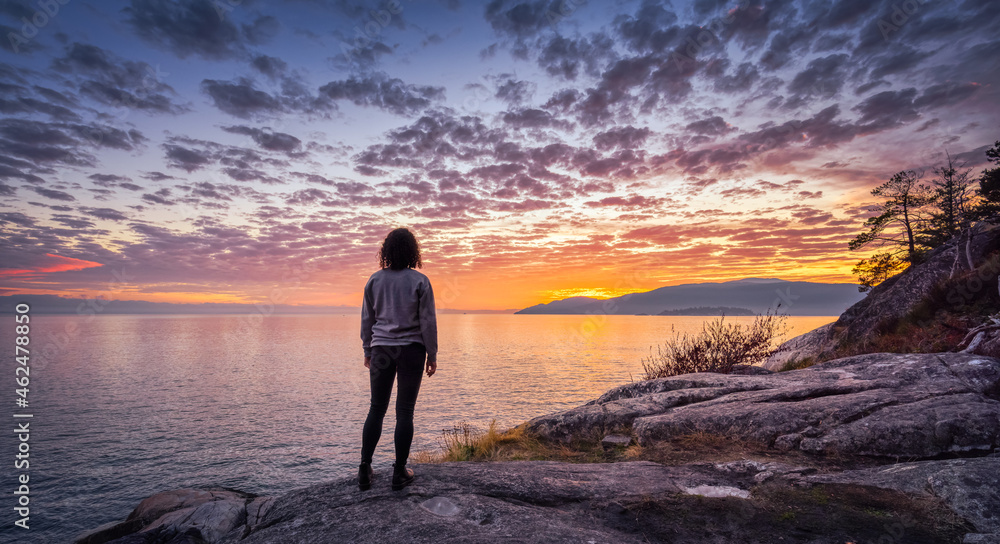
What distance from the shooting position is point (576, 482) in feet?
20.5

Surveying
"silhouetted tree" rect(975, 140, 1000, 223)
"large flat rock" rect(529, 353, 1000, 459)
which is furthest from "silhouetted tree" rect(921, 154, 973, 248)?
"large flat rock" rect(529, 353, 1000, 459)

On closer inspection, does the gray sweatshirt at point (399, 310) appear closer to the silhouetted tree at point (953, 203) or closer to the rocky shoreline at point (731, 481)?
the rocky shoreline at point (731, 481)

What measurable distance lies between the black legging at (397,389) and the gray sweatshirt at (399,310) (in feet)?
0.47

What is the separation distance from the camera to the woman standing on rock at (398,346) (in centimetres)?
574

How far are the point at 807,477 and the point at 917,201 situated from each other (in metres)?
22.4

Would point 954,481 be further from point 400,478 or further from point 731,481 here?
point 400,478

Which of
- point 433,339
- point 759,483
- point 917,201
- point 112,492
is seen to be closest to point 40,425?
point 112,492

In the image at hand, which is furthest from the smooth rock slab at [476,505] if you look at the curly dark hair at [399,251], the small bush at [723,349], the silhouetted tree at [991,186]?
the silhouetted tree at [991,186]

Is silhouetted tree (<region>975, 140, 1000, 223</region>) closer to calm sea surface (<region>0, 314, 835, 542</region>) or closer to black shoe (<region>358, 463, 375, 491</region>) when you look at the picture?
calm sea surface (<region>0, 314, 835, 542</region>)

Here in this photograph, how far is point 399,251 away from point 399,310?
0.92m

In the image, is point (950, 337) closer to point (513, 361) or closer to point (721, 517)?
point (721, 517)

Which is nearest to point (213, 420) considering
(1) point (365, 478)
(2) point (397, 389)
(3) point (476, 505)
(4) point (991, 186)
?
(1) point (365, 478)

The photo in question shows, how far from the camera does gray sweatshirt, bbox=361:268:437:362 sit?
19.1ft

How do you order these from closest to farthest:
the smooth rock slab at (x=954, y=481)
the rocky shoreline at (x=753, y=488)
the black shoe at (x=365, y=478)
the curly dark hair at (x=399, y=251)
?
the smooth rock slab at (x=954, y=481) → the rocky shoreline at (x=753, y=488) → the black shoe at (x=365, y=478) → the curly dark hair at (x=399, y=251)
